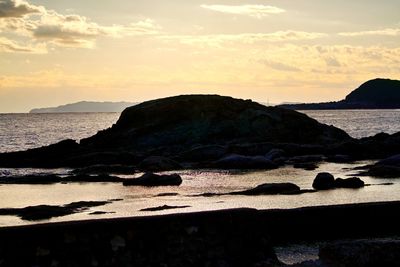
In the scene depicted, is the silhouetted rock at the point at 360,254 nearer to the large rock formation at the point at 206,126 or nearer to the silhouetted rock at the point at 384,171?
the silhouetted rock at the point at 384,171

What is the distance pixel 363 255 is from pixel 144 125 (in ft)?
235

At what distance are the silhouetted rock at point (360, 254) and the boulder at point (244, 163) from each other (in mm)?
45989

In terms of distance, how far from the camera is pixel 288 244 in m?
18.8

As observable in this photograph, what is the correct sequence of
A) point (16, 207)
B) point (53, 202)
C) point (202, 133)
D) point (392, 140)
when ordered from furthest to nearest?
point (202, 133)
point (392, 140)
point (53, 202)
point (16, 207)

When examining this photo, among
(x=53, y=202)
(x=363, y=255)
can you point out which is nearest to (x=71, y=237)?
(x=363, y=255)

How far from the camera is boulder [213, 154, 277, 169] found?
5872cm

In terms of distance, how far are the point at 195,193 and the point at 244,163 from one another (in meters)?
18.8

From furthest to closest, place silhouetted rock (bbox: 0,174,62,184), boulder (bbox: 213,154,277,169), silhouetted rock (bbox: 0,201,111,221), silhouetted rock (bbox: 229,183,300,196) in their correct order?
boulder (bbox: 213,154,277,169) < silhouetted rock (bbox: 0,174,62,184) < silhouetted rock (bbox: 229,183,300,196) < silhouetted rock (bbox: 0,201,111,221)

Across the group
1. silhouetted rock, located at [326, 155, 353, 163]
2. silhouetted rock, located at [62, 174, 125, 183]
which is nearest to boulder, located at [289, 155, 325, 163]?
silhouetted rock, located at [326, 155, 353, 163]

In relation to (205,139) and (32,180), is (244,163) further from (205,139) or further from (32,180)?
(205,139)

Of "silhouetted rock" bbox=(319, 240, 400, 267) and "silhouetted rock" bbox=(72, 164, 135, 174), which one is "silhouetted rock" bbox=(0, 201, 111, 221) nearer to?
"silhouetted rock" bbox=(319, 240, 400, 267)

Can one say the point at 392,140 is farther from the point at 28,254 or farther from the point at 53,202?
the point at 28,254

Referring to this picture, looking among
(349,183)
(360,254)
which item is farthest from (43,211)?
(360,254)

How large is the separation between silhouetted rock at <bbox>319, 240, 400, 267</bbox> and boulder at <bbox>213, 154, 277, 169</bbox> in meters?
46.0
